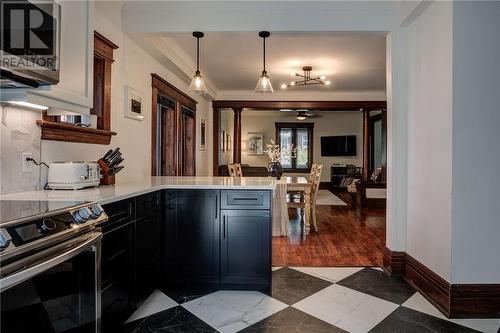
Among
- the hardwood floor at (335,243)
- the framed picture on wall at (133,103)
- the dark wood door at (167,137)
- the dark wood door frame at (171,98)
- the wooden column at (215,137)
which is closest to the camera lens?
the framed picture on wall at (133,103)

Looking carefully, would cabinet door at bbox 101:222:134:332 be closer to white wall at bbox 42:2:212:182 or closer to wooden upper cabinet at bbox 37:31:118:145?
white wall at bbox 42:2:212:182

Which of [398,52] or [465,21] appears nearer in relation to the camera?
[465,21]

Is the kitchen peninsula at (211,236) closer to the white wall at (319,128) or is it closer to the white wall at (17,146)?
the white wall at (17,146)

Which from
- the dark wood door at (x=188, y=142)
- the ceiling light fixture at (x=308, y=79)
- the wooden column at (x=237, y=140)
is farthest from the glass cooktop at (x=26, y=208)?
the wooden column at (x=237, y=140)

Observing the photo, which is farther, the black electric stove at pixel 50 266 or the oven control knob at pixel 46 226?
the oven control knob at pixel 46 226

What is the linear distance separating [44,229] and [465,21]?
272 cm

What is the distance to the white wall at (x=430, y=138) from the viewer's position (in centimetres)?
231

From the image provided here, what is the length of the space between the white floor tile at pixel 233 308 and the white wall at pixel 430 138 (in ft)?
4.06

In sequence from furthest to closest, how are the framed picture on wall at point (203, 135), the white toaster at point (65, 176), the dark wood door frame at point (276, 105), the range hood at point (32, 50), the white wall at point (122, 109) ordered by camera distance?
the dark wood door frame at point (276, 105), the framed picture on wall at point (203, 135), the white wall at point (122, 109), the white toaster at point (65, 176), the range hood at point (32, 50)

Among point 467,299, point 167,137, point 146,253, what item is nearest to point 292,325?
point 146,253

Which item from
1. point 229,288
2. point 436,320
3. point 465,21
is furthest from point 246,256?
point 465,21

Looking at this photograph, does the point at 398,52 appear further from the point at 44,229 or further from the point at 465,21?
the point at 44,229

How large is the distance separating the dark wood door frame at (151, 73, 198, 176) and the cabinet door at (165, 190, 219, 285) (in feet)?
4.99

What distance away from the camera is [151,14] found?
3.20m
